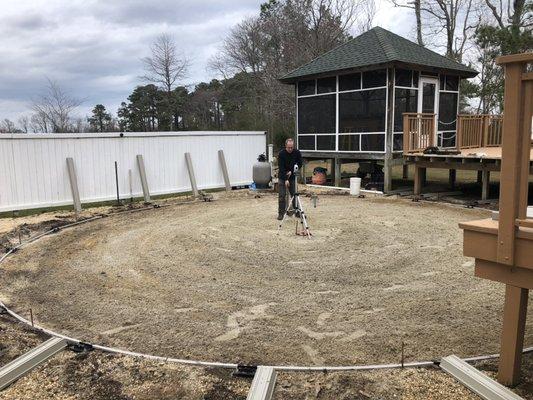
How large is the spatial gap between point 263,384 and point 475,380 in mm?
1317

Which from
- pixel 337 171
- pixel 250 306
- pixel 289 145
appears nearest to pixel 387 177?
pixel 337 171

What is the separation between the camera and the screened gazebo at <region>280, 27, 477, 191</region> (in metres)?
12.5

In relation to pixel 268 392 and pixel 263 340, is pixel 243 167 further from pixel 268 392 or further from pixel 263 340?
pixel 268 392

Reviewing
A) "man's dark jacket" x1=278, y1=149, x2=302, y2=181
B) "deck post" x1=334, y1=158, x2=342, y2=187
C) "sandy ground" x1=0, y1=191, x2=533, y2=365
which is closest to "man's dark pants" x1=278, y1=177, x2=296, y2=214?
"man's dark jacket" x1=278, y1=149, x2=302, y2=181

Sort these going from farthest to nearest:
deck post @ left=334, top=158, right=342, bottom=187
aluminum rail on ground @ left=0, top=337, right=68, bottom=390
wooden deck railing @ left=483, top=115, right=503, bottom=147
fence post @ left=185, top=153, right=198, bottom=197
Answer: deck post @ left=334, top=158, right=342, bottom=187, wooden deck railing @ left=483, top=115, right=503, bottom=147, fence post @ left=185, top=153, right=198, bottom=197, aluminum rail on ground @ left=0, top=337, right=68, bottom=390

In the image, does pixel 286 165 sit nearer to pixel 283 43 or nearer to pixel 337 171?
pixel 337 171

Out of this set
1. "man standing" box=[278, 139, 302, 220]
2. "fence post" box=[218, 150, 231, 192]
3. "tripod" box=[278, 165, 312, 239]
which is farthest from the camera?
"fence post" box=[218, 150, 231, 192]

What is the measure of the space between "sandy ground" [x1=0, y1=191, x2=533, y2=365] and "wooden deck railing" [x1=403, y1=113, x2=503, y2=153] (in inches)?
169

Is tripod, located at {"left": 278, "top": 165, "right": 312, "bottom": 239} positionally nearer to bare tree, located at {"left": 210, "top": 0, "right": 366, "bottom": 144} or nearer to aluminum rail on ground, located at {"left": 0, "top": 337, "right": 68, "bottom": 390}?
aluminum rail on ground, located at {"left": 0, "top": 337, "right": 68, "bottom": 390}

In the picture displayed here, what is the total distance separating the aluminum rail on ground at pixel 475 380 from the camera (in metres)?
2.72

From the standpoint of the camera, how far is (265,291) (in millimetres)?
Answer: 4863

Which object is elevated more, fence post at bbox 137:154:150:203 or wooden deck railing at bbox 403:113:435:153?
wooden deck railing at bbox 403:113:435:153

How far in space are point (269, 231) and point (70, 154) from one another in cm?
563

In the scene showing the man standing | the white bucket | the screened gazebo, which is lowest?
the white bucket
